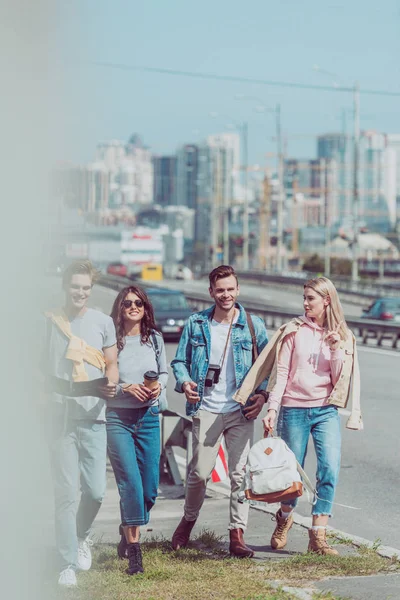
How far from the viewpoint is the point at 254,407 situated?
7.07m

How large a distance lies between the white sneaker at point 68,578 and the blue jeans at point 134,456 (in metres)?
0.57

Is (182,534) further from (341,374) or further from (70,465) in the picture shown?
(341,374)

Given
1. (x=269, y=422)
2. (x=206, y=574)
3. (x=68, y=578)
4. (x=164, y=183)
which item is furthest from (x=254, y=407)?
(x=164, y=183)

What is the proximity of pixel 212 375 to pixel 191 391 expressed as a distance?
0.17 metres

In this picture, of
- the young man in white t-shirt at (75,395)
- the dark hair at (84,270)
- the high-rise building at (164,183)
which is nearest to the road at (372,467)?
the dark hair at (84,270)

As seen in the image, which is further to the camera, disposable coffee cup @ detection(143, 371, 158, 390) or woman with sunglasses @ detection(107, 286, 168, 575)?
woman with sunglasses @ detection(107, 286, 168, 575)

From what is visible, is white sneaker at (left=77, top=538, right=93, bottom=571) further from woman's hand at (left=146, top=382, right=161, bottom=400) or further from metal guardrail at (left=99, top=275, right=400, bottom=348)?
metal guardrail at (left=99, top=275, right=400, bottom=348)

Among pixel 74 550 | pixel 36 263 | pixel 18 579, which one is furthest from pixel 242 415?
pixel 36 263

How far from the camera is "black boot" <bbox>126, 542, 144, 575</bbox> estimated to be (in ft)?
21.9

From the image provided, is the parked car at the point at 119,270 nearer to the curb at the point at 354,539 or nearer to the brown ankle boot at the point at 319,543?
the curb at the point at 354,539

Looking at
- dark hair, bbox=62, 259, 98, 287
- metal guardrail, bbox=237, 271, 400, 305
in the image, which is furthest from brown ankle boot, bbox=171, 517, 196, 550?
metal guardrail, bbox=237, 271, 400, 305

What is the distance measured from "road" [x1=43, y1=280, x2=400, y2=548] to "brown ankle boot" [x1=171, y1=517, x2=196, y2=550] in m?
1.45

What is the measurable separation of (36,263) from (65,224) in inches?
14.7

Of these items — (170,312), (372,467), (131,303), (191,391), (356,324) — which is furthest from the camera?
(170,312)
